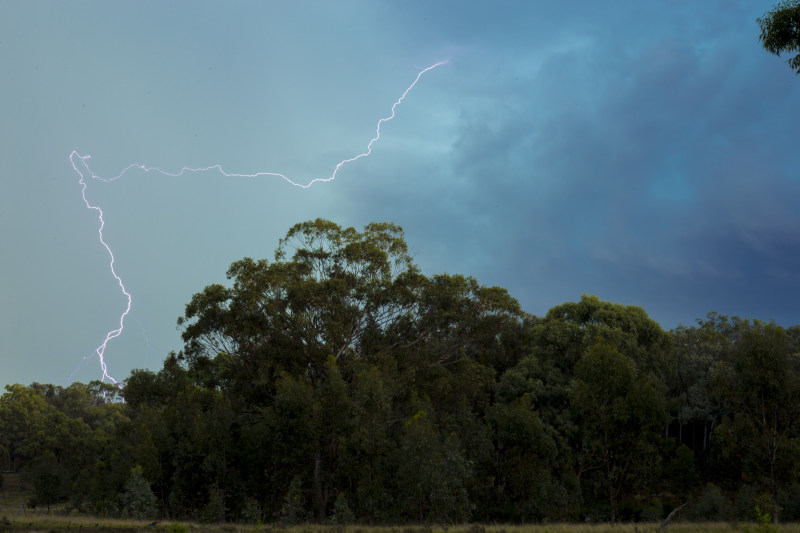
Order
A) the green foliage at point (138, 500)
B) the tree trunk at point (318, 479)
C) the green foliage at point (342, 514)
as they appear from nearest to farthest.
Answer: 1. the green foliage at point (342, 514)
2. the tree trunk at point (318, 479)
3. the green foliage at point (138, 500)

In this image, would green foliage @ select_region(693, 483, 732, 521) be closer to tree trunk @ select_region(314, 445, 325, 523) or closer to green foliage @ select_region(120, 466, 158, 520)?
tree trunk @ select_region(314, 445, 325, 523)

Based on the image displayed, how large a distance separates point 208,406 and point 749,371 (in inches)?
1381

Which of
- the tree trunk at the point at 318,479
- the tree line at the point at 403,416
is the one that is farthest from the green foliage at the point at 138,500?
the tree trunk at the point at 318,479

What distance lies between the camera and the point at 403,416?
37.1 metres

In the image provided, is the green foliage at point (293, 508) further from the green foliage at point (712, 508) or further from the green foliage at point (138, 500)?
the green foliage at point (712, 508)

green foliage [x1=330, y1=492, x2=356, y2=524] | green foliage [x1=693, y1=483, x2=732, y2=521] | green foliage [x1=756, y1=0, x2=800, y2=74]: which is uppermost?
green foliage [x1=756, y1=0, x2=800, y2=74]

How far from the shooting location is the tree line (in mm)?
28328

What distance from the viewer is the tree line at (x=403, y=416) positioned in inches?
1115

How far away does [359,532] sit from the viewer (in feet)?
68.7

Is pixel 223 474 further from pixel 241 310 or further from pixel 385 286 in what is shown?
pixel 385 286

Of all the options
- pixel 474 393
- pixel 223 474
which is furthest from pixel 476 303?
pixel 223 474

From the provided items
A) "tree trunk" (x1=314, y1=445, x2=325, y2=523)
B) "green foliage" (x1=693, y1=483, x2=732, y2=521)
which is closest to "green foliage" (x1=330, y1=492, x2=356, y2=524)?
"tree trunk" (x1=314, y1=445, x2=325, y2=523)

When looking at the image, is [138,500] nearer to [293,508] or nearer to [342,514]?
[293,508]

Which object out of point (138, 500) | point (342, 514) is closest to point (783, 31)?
point (342, 514)
